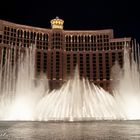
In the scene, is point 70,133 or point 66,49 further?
point 66,49

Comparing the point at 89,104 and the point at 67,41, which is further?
the point at 67,41

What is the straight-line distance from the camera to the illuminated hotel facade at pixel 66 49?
335 feet

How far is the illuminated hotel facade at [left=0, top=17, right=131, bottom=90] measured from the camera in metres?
102

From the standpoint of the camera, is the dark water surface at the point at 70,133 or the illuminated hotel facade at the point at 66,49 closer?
the dark water surface at the point at 70,133

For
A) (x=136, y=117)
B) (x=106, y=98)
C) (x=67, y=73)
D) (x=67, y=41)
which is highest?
(x=67, y=41)

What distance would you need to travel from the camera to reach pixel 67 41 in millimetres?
110562

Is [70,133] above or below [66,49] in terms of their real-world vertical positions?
below

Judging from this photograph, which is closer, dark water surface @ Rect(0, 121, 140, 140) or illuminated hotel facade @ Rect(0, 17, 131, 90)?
dark water surface @ Rect(0, 121, 140, 140)

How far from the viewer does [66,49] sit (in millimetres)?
108625

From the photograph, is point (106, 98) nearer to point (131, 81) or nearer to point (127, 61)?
point (131, 81)

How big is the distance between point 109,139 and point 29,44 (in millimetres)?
93672

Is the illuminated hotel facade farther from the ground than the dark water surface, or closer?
farther from the ground

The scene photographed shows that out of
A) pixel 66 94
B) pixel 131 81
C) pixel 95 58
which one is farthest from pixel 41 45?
pixel 66 94

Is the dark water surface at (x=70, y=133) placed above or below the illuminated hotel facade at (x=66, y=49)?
below
